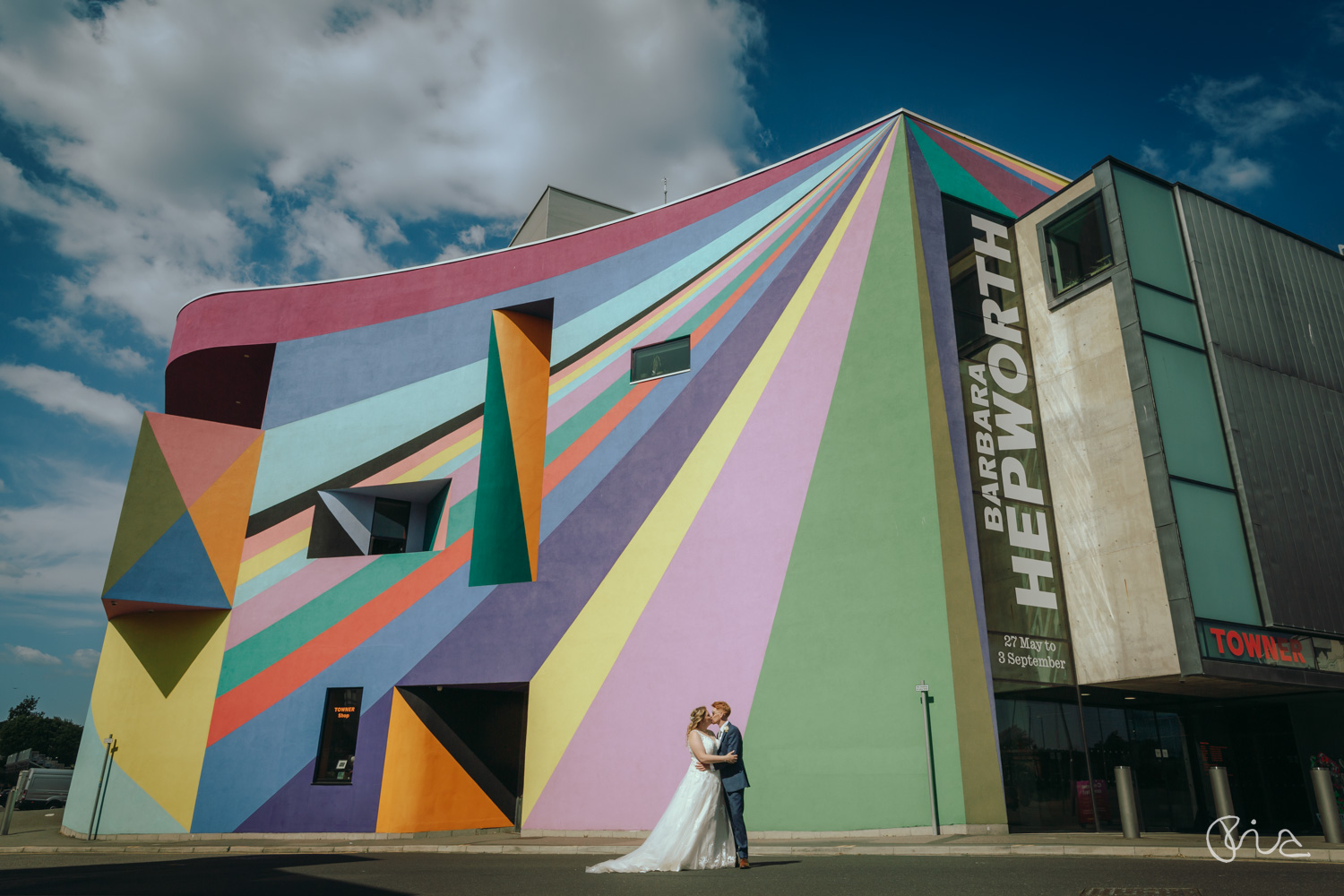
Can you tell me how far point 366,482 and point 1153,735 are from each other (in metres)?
17.0

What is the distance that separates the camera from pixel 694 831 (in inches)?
348

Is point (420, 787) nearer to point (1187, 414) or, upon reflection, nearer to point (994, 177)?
point (1187, 414)

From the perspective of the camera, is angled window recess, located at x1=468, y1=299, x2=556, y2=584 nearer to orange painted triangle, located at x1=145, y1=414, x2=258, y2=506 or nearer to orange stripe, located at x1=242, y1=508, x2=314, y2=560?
orange stripe, located at x1=242, y1=508, x2=314, y2=560

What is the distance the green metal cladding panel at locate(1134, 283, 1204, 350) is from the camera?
47.3ft

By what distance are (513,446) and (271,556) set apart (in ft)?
19.7

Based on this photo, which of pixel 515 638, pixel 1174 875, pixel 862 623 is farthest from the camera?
pixel 515 638

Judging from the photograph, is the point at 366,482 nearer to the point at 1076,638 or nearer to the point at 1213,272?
the point at 1076,638

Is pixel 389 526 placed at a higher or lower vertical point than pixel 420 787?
higher

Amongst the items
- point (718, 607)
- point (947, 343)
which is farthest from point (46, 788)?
point (947, 343)

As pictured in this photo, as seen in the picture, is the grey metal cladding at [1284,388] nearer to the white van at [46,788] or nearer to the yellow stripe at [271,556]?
the yellow stripe at [271,556]

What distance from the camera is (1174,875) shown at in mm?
7238

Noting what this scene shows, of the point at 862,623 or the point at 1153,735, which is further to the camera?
the point at 1153,735

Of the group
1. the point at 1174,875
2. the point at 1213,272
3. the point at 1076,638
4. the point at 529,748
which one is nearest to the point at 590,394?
the point at 529,748

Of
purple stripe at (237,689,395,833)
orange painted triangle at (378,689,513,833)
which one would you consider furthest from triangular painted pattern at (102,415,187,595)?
orange painted triangle at (378,689,513,833)
